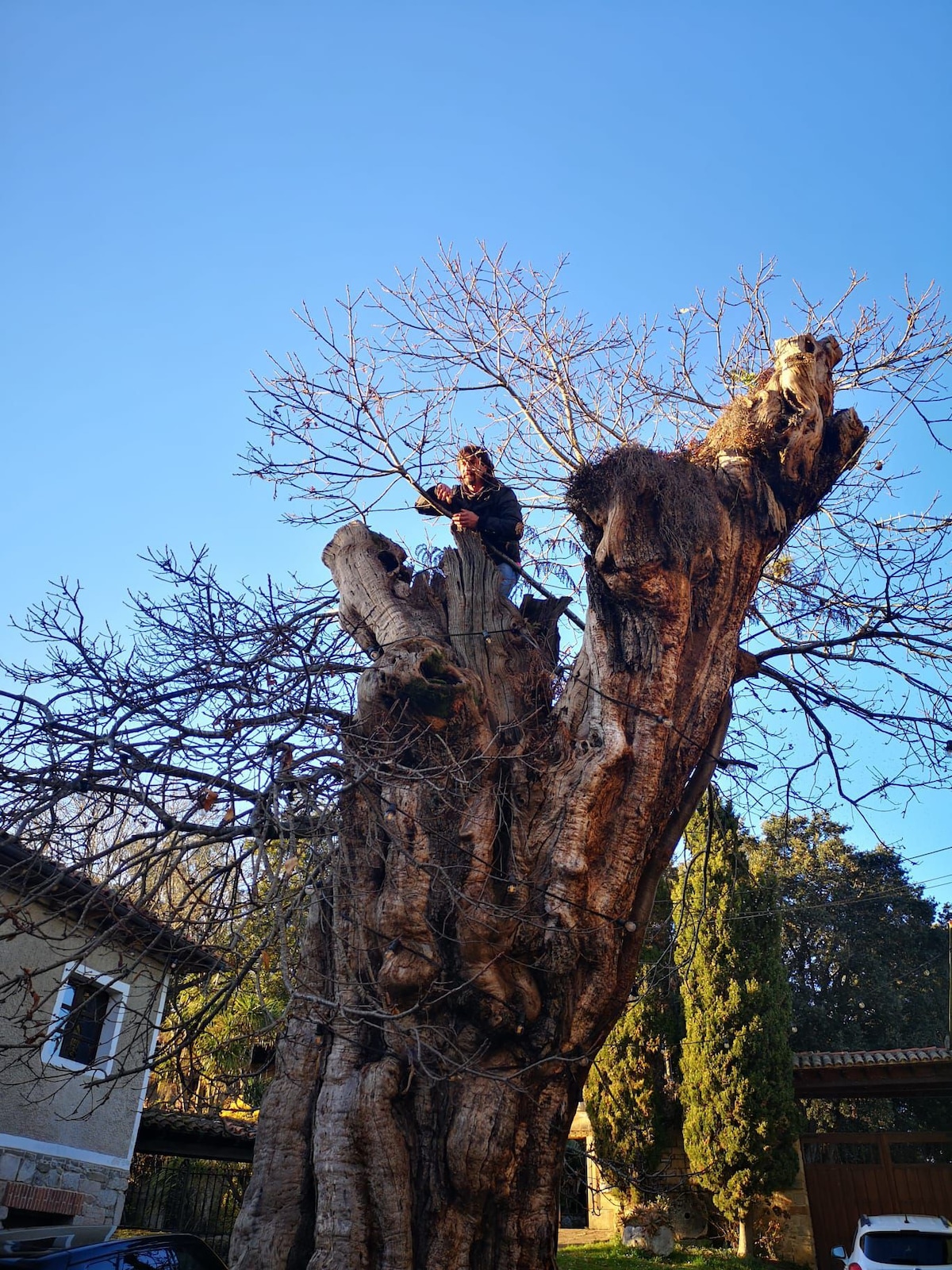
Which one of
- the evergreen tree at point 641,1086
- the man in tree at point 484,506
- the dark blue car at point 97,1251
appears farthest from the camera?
the evergreen tree at point 641,1086

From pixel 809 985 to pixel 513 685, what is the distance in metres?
18.5

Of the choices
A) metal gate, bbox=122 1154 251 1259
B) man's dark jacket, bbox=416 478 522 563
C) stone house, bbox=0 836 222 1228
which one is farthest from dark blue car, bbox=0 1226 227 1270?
metal gate, bbox=122 1154 251 1259

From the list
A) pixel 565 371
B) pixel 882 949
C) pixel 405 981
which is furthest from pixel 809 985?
pixel 405 981

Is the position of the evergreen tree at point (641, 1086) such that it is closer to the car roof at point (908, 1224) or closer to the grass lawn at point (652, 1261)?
the grass lawn at point (652, 1261)

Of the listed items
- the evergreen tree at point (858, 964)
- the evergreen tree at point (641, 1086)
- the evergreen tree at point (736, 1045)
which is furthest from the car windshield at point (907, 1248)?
the evergreen tree at point (858, 964)

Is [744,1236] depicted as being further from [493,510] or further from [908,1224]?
[493,510]

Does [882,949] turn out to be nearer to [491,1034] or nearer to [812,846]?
[812,846]

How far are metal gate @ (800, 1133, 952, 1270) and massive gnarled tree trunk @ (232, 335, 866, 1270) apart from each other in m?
10.9

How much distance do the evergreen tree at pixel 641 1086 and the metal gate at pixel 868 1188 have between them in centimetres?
213

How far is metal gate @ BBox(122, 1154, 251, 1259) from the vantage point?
12.7 m

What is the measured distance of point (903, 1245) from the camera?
9477 millimetres

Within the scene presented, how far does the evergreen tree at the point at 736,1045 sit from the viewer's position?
12648 mm

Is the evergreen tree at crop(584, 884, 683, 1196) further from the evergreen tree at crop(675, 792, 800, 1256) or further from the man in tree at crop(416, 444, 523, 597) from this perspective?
the man in tree at crop(416, 444, 523, 597)

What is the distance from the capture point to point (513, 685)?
5.34 meters
